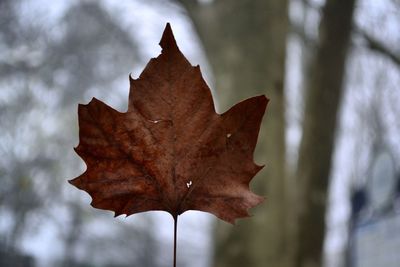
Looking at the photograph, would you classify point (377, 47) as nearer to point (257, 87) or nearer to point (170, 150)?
point (257, 87)

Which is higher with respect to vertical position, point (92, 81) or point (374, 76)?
point (374, 76)

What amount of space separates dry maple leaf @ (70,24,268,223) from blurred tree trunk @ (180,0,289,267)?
79.0 inches

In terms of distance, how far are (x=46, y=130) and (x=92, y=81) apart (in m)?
0.67

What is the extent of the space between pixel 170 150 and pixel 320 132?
7.19 feet

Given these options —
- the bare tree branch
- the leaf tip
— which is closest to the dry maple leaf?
the leaf tip

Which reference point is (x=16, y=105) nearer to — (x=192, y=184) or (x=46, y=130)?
(x=46, y=130)

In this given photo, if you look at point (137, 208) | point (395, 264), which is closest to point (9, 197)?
point (395, 264)

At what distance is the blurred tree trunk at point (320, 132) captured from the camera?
2.37 metres

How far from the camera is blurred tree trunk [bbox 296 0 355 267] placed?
2373mm

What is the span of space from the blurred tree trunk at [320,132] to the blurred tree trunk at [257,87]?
97mm

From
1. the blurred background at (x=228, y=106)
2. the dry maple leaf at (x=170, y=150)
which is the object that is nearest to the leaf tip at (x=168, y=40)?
the dry maple leaf at (x=170, y=150)

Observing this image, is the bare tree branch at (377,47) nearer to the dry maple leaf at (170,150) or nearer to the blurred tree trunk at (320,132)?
the blurred tree trunk at (320,132)

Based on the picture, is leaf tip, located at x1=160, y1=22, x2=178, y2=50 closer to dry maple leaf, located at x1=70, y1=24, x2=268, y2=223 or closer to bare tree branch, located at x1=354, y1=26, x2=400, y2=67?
dry maple leaf, located at x1=70, y1=24, x2=268, y2=223

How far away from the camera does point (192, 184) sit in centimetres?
29
